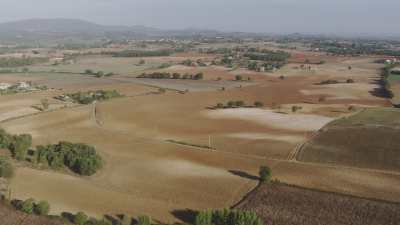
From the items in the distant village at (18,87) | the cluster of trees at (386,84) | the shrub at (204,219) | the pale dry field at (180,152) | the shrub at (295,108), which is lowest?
the distant village at (18,87)

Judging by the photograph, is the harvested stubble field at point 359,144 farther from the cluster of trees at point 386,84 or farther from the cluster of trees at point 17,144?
the cluster of trees at point 17,144

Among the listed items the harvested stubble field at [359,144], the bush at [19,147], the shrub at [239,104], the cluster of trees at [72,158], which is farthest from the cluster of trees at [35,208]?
the shrub at [239,104]

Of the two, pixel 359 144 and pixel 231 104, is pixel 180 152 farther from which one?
pixel 231 104

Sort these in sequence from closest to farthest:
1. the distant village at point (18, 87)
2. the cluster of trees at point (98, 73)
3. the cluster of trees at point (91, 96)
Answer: the cluster of trees at point (91, 96) < the distant village at point (18, 87) < the cluster of trees at point (98, 73)

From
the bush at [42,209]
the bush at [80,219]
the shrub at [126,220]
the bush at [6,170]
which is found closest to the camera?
the bush at [80,219]

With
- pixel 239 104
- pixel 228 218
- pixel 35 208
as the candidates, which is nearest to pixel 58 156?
pixel 35 208

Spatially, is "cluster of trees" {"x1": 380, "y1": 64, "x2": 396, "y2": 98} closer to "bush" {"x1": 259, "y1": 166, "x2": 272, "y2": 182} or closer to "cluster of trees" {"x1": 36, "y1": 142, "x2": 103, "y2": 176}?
"bush" {"x1": 259, "y1": 166, "x2": 272, "y2": 182}

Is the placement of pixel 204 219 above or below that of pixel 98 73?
above
